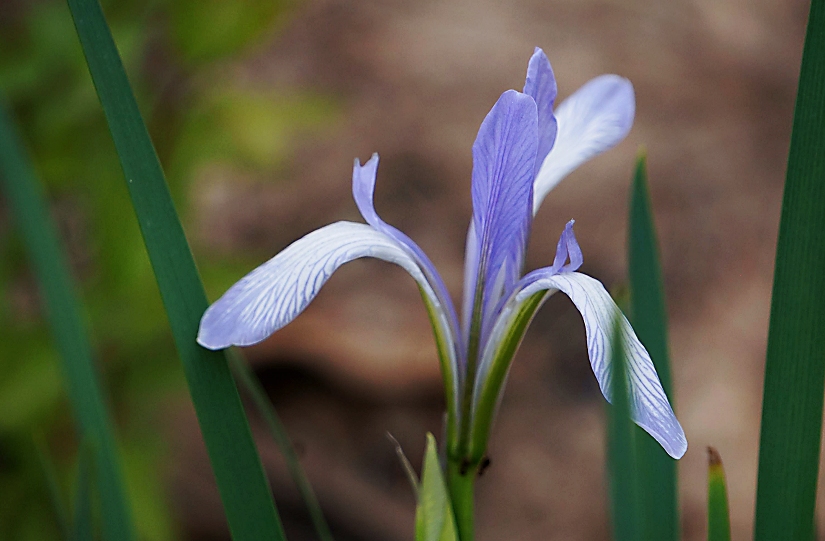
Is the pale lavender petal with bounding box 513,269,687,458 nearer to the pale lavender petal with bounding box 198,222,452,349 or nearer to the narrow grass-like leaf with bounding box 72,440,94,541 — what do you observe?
the pale lavender petal with bounding box 198,222,452,349

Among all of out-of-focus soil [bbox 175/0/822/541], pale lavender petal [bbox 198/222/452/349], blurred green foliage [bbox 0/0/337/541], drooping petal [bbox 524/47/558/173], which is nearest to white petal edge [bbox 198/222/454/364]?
pale lavender petal [bbox 198/222/452/349]

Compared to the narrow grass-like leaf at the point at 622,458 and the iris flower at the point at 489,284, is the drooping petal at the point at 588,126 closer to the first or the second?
the iris flower at the point at 489,284

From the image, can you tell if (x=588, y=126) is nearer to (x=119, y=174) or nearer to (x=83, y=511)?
(x=83, y=511)

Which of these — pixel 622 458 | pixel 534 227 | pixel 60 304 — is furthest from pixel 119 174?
pixel 534 227

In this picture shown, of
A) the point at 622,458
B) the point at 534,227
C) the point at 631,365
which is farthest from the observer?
the point at 534,227

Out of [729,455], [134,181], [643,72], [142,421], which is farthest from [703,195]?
[134,181]

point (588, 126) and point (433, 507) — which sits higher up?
point (588, 126)

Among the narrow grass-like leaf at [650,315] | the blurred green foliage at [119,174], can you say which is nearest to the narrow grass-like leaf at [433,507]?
the narrow grass-like leaf at [650,315]
